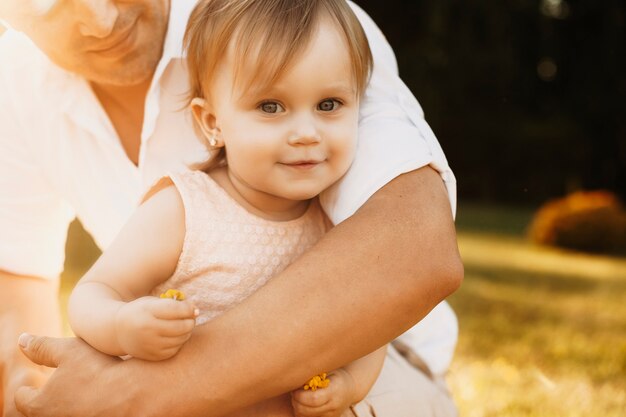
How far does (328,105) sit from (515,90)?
15.0m

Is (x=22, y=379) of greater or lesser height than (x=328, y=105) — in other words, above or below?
below

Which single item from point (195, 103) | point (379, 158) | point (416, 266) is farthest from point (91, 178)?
point (416, 266)

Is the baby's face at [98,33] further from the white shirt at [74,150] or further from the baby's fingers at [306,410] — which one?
the baby's fingers at [306,410]

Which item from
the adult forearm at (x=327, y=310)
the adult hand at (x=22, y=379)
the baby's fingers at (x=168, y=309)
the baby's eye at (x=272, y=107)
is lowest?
the adult hand at (x=22, y=379)

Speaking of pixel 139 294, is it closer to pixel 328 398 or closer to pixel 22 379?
pixel 328 398

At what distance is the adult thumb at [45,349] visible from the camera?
5.58 ft

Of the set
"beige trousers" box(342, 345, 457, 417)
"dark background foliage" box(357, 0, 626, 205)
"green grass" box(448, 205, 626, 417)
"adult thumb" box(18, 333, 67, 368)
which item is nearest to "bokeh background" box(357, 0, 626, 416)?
"dark background foliage" box(357, 0, 626, 205)

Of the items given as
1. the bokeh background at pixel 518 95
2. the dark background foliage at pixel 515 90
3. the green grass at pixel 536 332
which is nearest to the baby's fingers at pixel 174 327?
the green grass at pixel 536 332

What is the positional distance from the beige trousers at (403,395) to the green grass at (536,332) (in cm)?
90

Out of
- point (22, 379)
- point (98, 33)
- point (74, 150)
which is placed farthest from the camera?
point (74, 150)

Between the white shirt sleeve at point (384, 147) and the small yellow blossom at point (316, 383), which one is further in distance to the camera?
the white shirt sleeve at point (384, 147)

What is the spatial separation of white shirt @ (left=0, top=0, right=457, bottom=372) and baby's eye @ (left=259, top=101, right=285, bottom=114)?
48 centimetres

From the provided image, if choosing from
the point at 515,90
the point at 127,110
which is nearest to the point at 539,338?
the point at 127,110

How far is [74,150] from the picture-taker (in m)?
2.37
